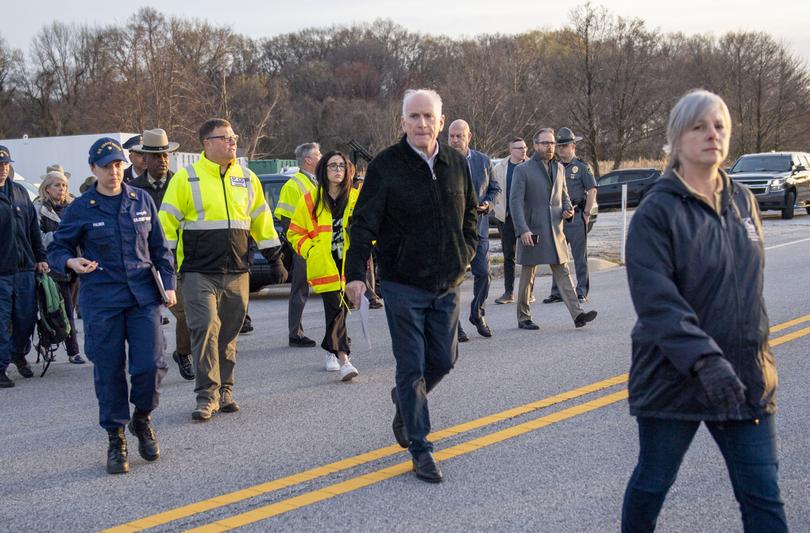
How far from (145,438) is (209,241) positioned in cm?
162

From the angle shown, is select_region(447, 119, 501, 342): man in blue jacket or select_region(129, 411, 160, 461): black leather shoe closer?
select_region(129, 411, 160, 461): black leather shoe

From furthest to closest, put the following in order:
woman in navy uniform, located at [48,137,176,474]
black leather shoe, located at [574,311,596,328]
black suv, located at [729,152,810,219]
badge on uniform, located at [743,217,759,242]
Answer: black suv, located at [729,152,810,219]
black leather shoe, located at [574,311,596,328]
woman in navy uniform, located at [48,137,176,474]
badge on uniform, located at [743,217,759,242]

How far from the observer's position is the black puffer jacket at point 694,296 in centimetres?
348

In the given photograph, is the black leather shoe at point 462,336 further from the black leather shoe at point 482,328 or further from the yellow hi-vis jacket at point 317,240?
the yellow hi-vis jacket at point 317,240

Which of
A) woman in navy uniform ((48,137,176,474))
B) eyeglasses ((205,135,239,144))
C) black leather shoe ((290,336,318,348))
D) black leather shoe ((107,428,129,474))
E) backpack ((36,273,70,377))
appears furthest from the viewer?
black leather shoe ((290,336,318,348))

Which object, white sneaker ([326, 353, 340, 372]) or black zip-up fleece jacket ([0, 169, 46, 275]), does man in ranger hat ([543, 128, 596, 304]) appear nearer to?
white sneaker ([326, 353, 340, 372])

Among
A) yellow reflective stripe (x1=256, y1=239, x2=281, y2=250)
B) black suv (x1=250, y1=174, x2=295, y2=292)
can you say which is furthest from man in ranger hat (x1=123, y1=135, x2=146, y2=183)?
yellow reflective stripe (x1=256, y1=239, x2=281, y2=250)

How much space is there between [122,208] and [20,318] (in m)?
3.55

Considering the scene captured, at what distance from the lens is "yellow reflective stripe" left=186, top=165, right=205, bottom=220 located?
23.5 ft

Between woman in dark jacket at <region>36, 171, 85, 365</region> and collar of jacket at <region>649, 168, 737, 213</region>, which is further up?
collar of jacket at <region>649, 168, 737, 213</region>

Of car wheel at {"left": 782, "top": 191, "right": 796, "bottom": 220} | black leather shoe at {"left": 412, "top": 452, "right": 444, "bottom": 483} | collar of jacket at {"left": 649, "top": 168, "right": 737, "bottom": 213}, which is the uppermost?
collar of jacket at {"left": 649, "top": 168, "right": 737, "bottom": 213}

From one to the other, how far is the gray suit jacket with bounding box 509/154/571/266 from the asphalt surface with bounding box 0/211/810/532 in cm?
106

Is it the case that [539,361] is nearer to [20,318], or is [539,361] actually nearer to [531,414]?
[531,414]

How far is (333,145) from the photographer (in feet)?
258
